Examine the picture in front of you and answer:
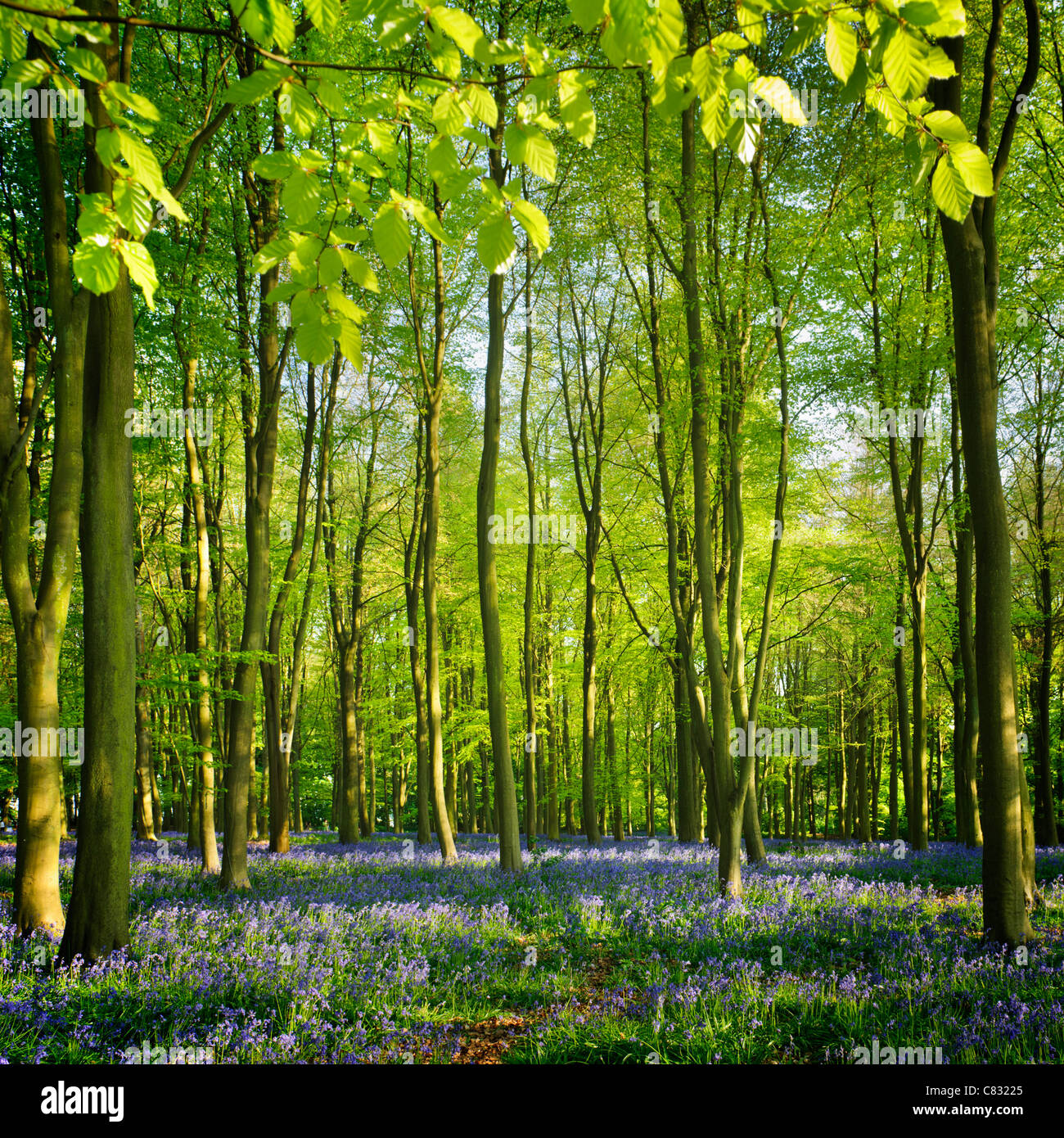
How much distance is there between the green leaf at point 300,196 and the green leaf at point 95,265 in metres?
0.53

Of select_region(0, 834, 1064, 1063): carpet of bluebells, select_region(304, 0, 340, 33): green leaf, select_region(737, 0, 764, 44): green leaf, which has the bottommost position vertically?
select_region(0, 834, 1064, 1063): carpet of bluebells

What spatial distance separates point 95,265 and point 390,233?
85 cm

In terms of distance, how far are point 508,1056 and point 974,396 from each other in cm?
632

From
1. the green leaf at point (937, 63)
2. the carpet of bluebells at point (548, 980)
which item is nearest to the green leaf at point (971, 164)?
the green leaf at point (937, 63)

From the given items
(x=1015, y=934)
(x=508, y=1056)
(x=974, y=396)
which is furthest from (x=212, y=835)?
(x=974, y=396)

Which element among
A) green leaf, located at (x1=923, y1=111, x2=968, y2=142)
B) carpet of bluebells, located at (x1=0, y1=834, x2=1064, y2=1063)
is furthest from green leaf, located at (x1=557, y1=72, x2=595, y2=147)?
carpet of bluebells, located at (x1=0, y1=834, x2=1064, y2=1063)

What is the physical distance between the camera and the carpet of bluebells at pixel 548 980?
159 inches

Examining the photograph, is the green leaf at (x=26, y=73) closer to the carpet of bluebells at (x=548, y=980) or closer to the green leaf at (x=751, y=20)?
the green leaf at (x=751, y=20)

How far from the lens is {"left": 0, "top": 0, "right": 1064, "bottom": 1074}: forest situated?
212 centimetres

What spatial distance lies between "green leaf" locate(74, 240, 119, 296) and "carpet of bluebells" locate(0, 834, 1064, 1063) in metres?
3.92

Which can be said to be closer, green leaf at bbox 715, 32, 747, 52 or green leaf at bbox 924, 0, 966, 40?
green leaf at bbox 924, 0, 966, 40

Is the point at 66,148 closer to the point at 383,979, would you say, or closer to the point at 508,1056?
the point at 383,979

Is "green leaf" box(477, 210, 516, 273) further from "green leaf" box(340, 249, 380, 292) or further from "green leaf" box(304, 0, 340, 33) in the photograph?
"green leaf" box(304, 0, 340, 33)

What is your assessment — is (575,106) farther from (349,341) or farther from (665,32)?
(349,341)
